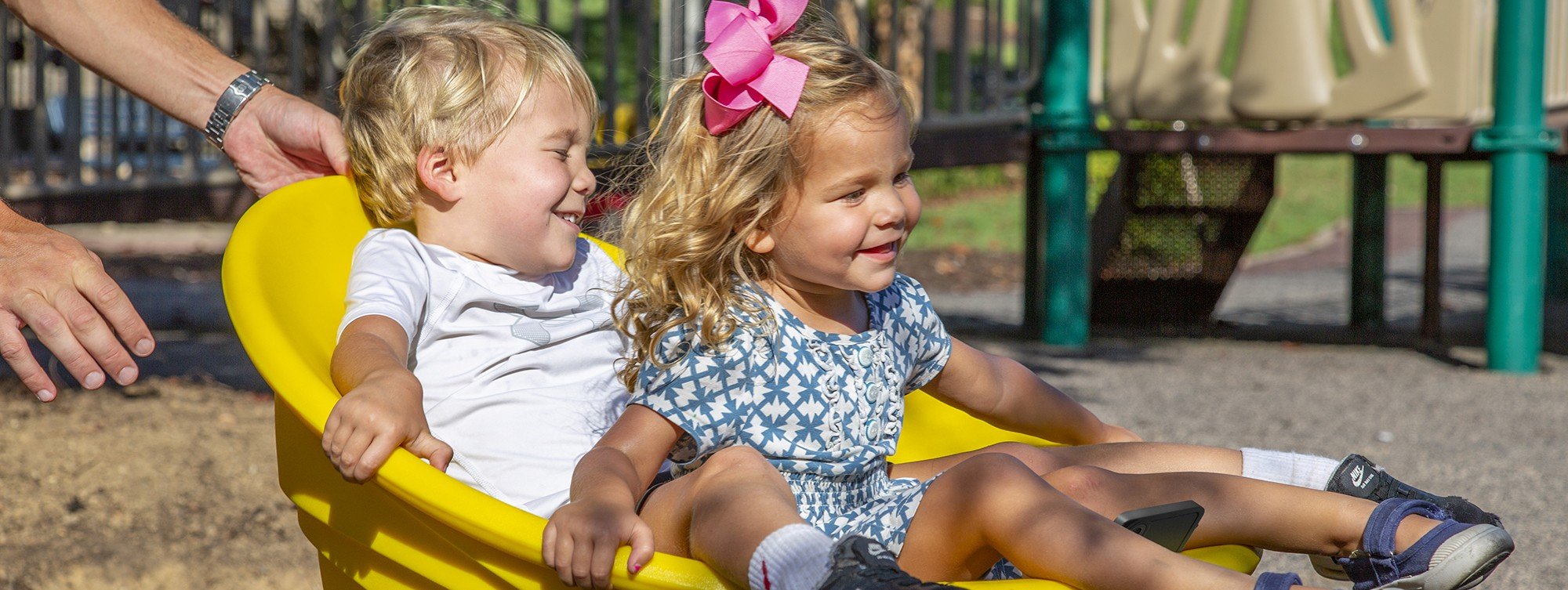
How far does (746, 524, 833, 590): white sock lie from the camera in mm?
1566

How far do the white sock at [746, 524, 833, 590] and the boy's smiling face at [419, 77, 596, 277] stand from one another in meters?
0.84

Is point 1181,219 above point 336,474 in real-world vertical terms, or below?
below

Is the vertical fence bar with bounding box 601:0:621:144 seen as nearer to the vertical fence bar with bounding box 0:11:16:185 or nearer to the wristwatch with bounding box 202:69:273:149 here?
the vertical fence bar with bounding box 0:11:16:185

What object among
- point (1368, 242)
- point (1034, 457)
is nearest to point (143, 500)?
point (1034, 457)

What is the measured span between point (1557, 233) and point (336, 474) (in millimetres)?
7558

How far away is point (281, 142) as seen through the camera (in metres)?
2.56

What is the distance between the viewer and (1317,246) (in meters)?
11.2

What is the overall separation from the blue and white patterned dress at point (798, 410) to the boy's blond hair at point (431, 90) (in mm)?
563

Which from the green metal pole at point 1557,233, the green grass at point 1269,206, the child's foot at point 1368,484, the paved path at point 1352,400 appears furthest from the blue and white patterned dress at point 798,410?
the green grass at point 1269,206

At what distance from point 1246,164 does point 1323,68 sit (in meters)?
1.01

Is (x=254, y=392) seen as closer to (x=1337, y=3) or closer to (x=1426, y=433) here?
(x=1426, y=433)

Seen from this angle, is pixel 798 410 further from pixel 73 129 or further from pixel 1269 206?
pixel 1269 206

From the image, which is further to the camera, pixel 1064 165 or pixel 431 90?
pixel 1064 165

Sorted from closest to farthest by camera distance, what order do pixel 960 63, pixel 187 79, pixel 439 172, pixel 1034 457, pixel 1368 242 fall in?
pixel 1034 457, pixel 439 172, pixel 187 79, pixel 960 63, pixel 1368 242
